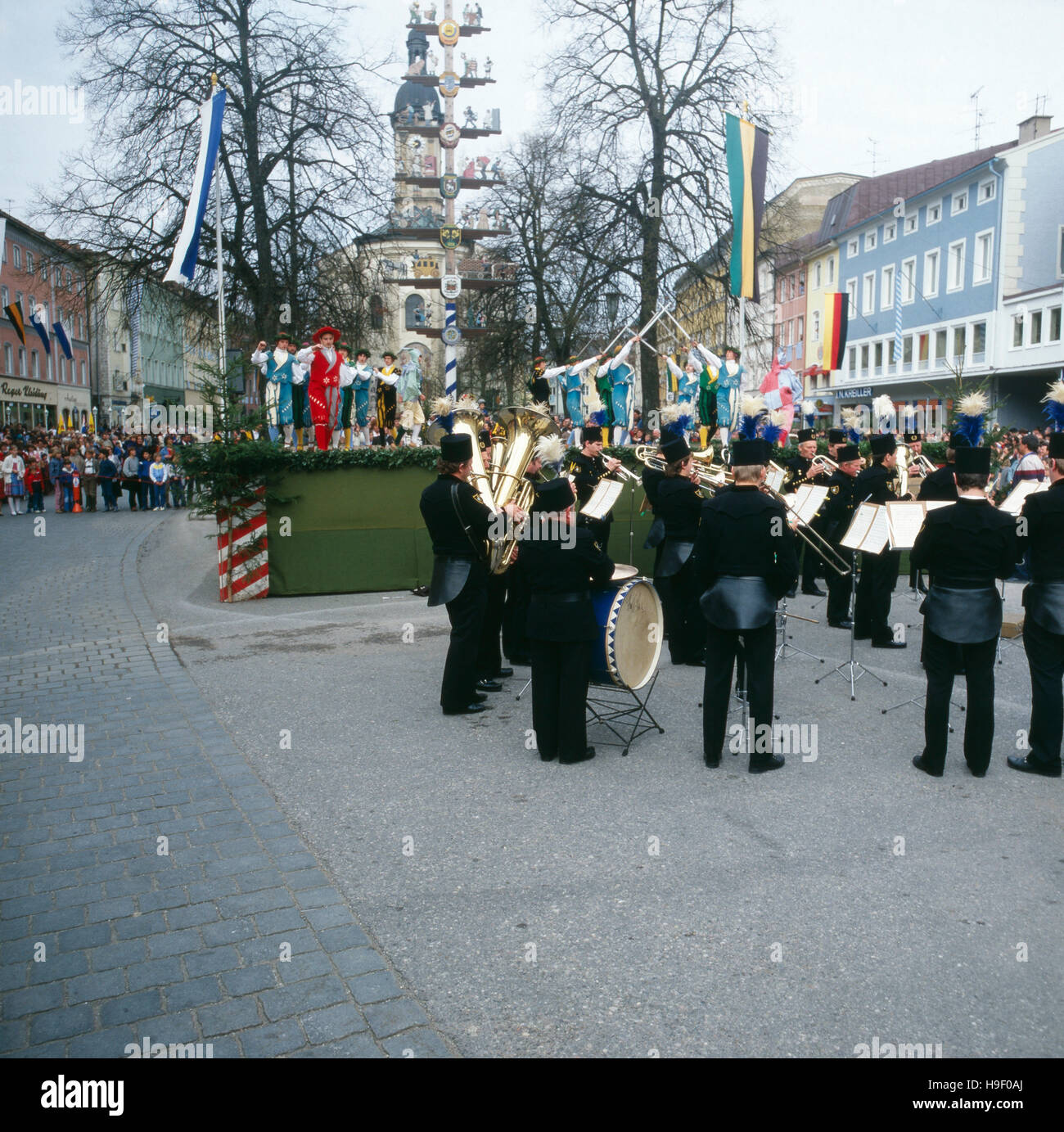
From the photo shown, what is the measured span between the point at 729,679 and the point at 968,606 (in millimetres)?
1553

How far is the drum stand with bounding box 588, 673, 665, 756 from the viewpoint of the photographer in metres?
7.08

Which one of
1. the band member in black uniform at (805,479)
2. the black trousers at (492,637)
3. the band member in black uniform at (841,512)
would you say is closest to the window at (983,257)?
the band member in black uniform at (805,479)

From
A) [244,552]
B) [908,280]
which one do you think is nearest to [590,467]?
[244,552]

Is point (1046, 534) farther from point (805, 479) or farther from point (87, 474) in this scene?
point (87, 474)

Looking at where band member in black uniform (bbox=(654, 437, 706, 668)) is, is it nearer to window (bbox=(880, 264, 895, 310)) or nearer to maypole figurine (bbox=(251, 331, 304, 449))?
maypole figurine (bbox=(251, 331, 304, 449))

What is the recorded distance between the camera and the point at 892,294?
48531mm

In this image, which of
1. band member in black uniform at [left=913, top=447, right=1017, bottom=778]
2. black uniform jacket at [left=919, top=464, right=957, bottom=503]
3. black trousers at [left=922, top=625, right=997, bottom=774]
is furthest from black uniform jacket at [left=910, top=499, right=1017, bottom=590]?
black uniform jacket at [left=919, top=464, right=957, bottom=503]

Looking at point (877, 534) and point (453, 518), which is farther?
point (877, 534)

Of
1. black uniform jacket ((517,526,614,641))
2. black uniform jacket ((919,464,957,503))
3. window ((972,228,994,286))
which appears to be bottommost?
black uniform jacket ((517,526,614,641))

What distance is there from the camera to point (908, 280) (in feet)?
153

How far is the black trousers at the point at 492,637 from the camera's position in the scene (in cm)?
873

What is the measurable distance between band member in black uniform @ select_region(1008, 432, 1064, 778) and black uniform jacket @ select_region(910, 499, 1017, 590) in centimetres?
19

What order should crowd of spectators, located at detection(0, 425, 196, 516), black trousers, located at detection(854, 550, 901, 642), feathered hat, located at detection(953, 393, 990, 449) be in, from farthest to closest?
1. crowd of spectators, located at detection(0, 425, 196, 516)
2. feathered hat, located at detection(953, 393, 990, 449)
3. black trousers, located at detection(854, 550, 901, 642)
